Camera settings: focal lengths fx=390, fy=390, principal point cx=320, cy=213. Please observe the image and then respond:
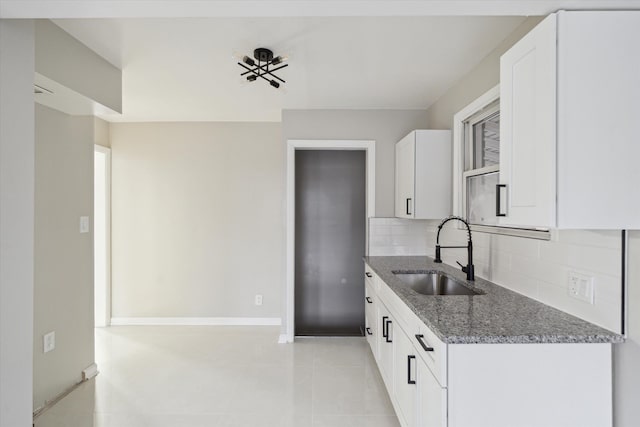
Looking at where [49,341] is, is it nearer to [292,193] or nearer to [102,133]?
[292,193]

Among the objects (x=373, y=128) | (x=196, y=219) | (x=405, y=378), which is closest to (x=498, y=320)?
(x=405, y=378)

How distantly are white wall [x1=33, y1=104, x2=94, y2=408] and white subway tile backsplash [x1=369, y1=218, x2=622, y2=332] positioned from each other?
3130mm

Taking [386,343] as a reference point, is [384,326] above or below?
above

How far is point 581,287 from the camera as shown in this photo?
5.60 feet

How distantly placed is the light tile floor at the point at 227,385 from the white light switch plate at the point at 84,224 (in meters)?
1.25

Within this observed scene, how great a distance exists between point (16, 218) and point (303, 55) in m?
1.96

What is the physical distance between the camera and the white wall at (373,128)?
4145mm

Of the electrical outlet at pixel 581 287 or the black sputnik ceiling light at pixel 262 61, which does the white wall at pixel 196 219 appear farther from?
the electrical outlet at pixel 581 287

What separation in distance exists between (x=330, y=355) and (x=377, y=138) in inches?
89.3

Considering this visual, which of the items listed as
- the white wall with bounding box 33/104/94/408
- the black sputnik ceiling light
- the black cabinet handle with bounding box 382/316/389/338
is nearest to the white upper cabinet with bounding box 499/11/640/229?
the black cabinet handle with bounding box 382/316/389/338

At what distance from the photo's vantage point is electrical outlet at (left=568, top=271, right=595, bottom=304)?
1648 mm

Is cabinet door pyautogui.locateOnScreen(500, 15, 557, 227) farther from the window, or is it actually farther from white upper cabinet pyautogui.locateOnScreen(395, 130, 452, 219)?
white upper cabinet pyautogui.locateOnScreen(395, 130, 452, 219)

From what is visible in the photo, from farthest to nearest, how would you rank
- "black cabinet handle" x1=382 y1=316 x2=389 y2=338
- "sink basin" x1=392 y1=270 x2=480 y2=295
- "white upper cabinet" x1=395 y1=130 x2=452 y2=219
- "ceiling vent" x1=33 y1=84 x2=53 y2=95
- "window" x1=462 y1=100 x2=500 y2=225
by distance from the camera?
"white upper cabinet" x1=395 y1=130 x2=452 y2=219, "sink basin" x1=392 y1=270 x2=480 y2=295, "black cabinet handle" x1=382 y1=316 x2=389 y2=338, "window" x1=462 y1=100 x2=500 y2=225, "ceiling vent" x1=33 y1=84 x2=53 y2=95

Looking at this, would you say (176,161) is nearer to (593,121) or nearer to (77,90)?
(77,90)
